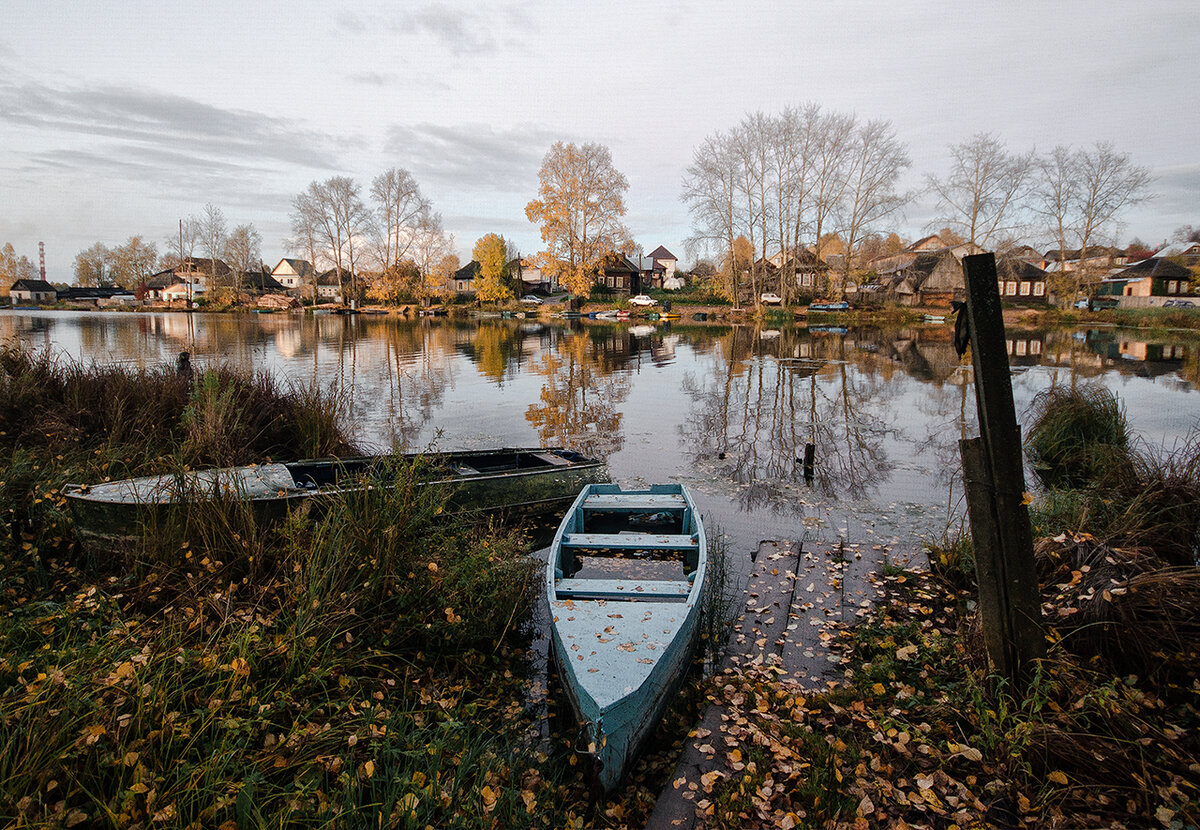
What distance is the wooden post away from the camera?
3990 millimetres

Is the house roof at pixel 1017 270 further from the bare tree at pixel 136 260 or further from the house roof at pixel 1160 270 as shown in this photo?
the bare tree at pixel 136 260

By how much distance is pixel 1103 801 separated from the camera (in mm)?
3146

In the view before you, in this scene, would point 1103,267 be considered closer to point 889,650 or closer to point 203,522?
point 889,650

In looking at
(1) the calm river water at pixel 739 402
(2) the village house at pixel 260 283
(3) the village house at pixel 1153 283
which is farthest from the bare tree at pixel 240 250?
(3) the village house at pixel 1153 283

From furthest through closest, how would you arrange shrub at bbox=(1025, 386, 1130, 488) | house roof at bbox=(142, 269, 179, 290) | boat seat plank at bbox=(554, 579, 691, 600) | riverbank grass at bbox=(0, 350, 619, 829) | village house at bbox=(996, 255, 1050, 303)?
1. house roof at bbox=(142, 269, 179, 290)
2. village house at bbox=(996, 255, 1050, 303)
3. shrub at bbox=(1025, 386, 1130, 488)
4. boat seat plank at bbox=(554, 579, 691, 600)
5. riverbank grass at bbox=(0, 350, 619, 829)

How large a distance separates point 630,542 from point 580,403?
12.3m

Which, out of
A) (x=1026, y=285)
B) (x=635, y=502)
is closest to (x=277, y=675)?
(x=635, y=502)

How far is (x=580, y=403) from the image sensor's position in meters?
19.0

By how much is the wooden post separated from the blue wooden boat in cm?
218

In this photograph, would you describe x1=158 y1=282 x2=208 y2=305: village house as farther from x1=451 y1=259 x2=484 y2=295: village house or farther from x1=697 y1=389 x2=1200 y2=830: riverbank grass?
x1=697 y1=389 x2=1200 y2=830: riverbank grass

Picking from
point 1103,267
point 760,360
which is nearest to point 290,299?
point 760,360

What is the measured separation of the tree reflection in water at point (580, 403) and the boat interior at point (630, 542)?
4.75 m

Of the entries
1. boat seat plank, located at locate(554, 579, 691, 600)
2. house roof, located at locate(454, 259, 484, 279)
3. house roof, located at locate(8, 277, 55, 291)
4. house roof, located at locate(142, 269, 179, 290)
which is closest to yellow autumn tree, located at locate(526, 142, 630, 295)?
house roof, located at locate(454, 259, 484, 279)

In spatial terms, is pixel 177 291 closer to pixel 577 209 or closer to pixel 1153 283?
pixel 577 209
